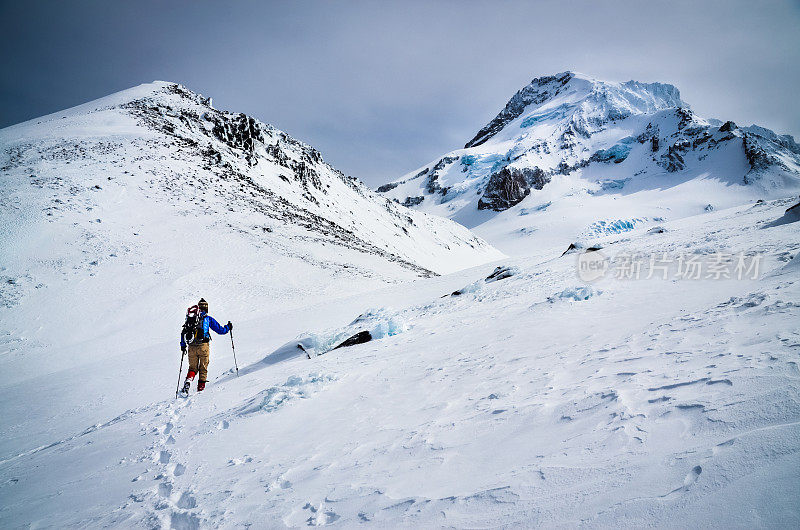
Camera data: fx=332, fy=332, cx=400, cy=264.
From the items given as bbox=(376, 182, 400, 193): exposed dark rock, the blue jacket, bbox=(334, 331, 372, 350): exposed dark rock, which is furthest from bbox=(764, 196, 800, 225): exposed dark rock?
bbox=(376, 182, 400, 193): exposed dark rock

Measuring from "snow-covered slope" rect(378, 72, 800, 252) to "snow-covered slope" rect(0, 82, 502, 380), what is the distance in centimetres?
7268

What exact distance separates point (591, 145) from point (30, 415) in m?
176

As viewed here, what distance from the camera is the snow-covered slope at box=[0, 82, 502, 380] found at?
50.1 ft

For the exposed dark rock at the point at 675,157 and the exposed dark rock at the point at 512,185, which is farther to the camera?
the exposed dark rock at the point at 512,185

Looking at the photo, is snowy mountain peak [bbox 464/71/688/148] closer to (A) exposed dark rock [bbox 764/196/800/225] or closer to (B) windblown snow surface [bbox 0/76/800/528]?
(A) exposed dark rock [bbox 764/196/800/225]

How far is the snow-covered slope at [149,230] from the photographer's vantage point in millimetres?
15258

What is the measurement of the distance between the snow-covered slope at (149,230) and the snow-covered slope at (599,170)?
72680 mm

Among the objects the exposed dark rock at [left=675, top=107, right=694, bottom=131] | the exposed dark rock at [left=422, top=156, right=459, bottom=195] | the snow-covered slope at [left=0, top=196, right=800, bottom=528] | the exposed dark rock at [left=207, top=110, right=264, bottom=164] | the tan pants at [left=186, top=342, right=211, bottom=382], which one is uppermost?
the exposed dark rock at [left=422, top=156, right=459, bottom=195]

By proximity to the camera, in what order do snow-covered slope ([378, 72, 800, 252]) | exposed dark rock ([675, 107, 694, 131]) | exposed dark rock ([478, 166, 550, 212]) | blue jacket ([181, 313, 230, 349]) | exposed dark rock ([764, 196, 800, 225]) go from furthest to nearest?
exposed dark rock ([478, 166, 550, 212]), exposed dark rock ([675, 107, 694, 131]), snow-covered slope ([378, 72, 800, 252]), exposed dark rock ([764, 196, 800, 225]), blue jacket ([181, 313, 230, 349])

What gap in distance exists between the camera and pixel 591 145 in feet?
480

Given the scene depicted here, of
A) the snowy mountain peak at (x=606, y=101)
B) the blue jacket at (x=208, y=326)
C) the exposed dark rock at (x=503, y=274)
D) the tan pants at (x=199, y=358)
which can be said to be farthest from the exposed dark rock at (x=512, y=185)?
the tan pants at (x=199, y=358)

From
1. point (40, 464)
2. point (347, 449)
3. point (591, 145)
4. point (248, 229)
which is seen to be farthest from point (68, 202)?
point (591, 145)

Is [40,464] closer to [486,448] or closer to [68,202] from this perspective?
[486,448]

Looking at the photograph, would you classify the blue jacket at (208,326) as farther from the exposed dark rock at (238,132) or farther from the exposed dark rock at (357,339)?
the exposed dark rock at (238,132)
